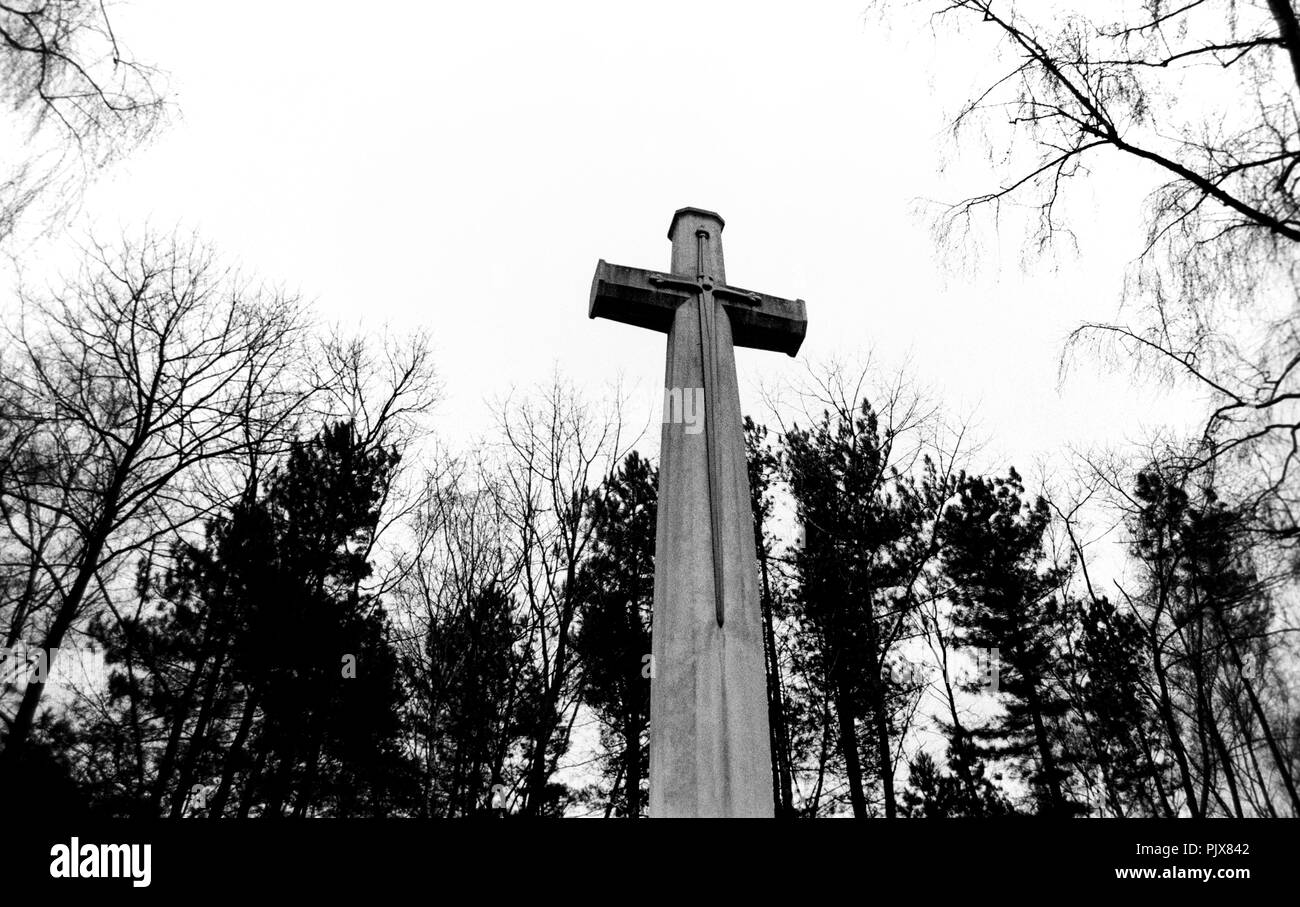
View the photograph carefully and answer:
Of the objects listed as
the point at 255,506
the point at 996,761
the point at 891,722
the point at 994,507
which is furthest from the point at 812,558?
the point at 255,506

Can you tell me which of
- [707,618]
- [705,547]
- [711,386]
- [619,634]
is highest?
[619,634]

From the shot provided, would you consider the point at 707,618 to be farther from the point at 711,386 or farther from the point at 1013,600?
the point at 1013,600

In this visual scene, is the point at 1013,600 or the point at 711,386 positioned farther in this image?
the point at 1013,600

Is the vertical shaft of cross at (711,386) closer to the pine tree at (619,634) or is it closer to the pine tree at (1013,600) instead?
the pine tree at (619,634)

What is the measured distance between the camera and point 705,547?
14.3 feet

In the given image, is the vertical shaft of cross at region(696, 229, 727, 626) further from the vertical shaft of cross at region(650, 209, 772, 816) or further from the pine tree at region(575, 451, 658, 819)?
the pine tree at region(575, 451, 658, 819)

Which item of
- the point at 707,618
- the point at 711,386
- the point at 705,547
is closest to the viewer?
the point at 707,618

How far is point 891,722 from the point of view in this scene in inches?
545

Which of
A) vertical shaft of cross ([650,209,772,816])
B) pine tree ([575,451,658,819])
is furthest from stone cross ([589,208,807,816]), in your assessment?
pine tree ([575,451,658,819])

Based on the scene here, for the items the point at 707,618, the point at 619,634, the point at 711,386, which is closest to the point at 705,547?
the point at 707,618

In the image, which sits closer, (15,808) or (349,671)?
(15,808)

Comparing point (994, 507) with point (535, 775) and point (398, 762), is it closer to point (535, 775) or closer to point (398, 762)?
point (535, 775)

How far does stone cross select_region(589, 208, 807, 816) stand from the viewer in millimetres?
3785

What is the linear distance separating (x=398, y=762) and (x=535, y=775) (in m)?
3.14
